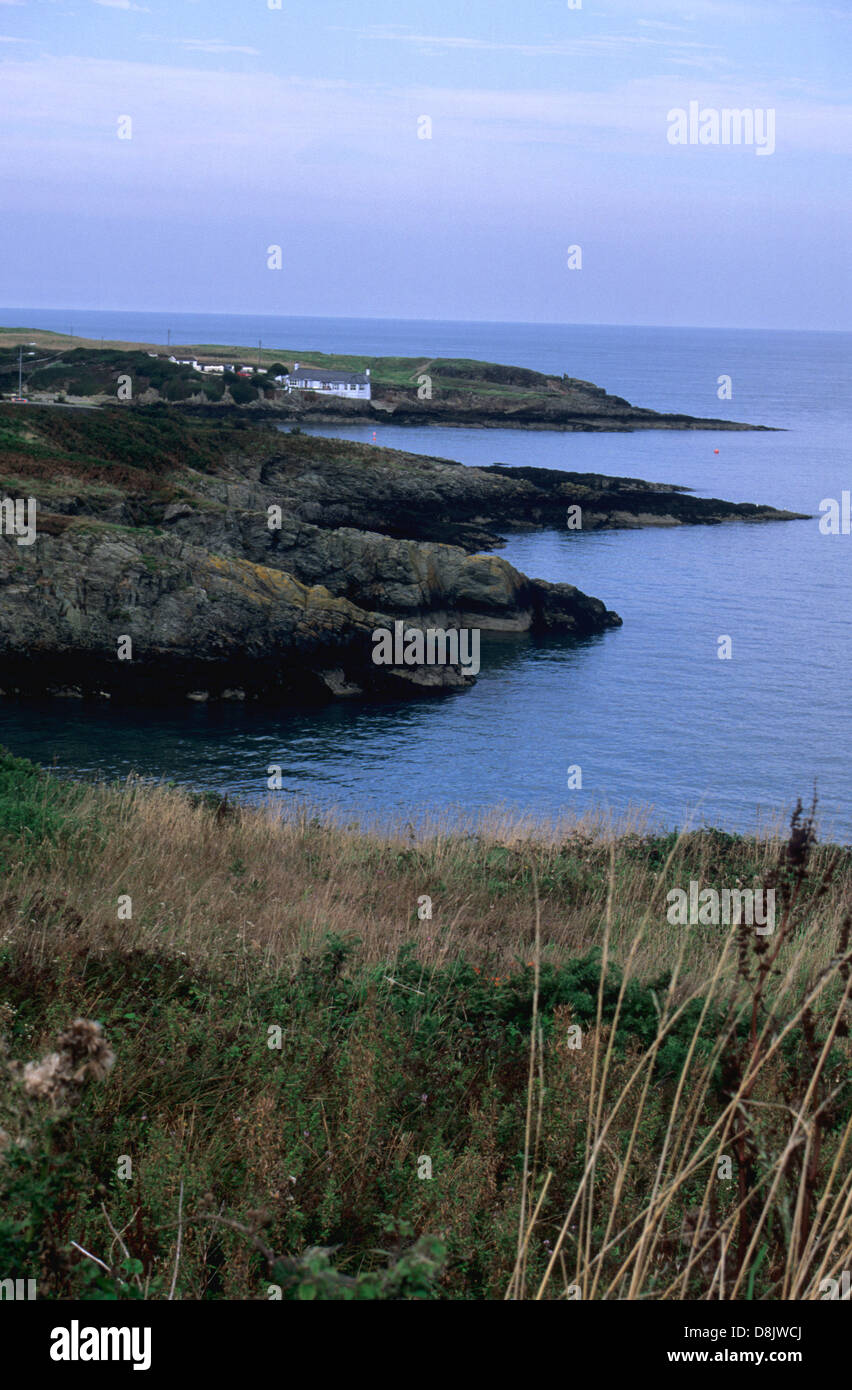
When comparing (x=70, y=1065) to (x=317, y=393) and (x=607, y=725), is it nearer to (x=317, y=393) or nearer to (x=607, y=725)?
(x=607, y=725)

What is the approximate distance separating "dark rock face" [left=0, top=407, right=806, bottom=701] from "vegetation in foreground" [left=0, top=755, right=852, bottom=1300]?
1090 inches

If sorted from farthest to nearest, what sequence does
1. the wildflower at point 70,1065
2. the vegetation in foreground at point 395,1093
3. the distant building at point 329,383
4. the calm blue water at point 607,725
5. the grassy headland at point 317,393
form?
the distant building at point 329,383 < the grassy headland at point 317,393 < the calm blue water at point 607,725 < the vegetation in foreground at point 395,1093 < the wildflower at point 70,1065

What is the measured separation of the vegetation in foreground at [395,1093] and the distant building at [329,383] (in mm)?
122133

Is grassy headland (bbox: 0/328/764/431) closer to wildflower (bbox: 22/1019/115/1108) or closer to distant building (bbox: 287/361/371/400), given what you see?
distant building (bbox: 287/361/371/400)

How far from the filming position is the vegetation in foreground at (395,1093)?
244 centimetres

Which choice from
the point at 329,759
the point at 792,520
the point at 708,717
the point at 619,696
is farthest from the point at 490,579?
the point at 792,520

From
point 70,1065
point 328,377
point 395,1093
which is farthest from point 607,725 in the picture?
point 328,377

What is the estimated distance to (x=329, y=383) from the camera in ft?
419

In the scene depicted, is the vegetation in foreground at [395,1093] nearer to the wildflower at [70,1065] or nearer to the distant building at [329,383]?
the wildflower at [70,1065]

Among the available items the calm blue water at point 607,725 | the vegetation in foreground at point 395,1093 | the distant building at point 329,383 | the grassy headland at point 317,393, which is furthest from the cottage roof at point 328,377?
the vegetation in foreground at point 395,1093

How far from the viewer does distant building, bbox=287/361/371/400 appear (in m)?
125

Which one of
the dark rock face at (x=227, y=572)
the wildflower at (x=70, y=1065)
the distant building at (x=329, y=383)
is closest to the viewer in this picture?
the wildflower at (x=70, y=1065)

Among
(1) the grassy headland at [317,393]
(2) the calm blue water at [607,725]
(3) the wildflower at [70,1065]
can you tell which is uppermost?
(1) the grassy headland at [317,393]

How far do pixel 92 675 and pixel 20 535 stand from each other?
5210 millimetres
